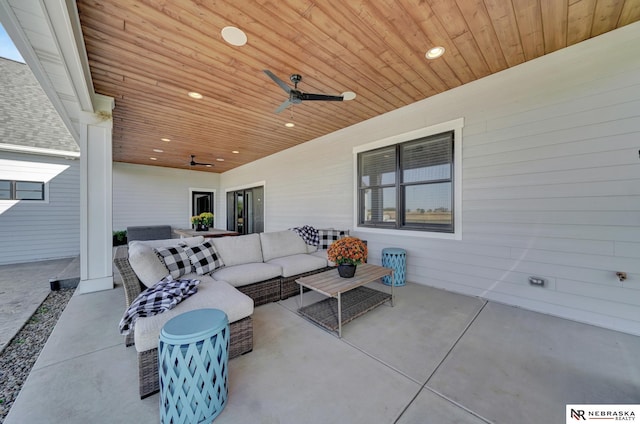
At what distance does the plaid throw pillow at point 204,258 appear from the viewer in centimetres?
290

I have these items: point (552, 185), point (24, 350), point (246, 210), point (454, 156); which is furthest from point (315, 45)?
point (246, 210)

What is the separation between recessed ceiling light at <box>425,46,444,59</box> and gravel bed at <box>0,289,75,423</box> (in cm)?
460

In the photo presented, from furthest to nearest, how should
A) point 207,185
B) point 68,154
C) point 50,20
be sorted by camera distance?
point 207,185, point 68,154, point 50,20

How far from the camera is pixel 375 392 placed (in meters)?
1.61

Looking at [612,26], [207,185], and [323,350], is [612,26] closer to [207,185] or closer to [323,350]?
[323,350]

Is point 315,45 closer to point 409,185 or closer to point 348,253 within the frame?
point 348,253

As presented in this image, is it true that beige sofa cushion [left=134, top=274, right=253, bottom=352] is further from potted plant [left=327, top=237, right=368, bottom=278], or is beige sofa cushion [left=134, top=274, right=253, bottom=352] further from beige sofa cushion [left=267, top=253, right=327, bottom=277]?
potted plant [left=327, top=237, right=368, bottom=278]

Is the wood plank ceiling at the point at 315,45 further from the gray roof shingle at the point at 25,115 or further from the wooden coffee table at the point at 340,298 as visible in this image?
the gray roof shingle at the point at 25,115

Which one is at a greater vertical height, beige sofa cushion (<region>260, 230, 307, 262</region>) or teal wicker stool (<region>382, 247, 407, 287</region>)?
beige sofa cushion (<region>260, 230, 307, 262</region>)

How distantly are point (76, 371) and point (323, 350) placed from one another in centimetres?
199

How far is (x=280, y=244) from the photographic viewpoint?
3902mm

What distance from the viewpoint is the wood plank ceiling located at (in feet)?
6.63

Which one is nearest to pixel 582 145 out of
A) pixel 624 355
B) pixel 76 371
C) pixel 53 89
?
pixel 624 355

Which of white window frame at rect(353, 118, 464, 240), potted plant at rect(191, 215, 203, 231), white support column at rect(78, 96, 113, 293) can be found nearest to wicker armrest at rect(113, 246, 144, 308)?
white support column at rect(78, 96, 113, 293)
